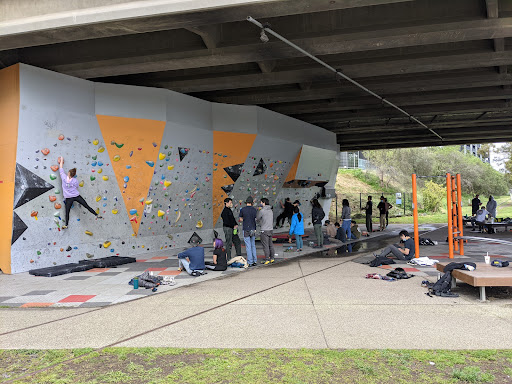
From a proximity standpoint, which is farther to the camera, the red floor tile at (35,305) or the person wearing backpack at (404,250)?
the person wearing backpack at (404,250)

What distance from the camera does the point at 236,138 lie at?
15.3 metres

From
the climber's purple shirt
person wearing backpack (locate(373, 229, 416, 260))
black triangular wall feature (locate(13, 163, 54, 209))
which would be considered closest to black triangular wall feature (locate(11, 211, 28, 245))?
black triangular wall feature (locate(13, 163, 54, 209))

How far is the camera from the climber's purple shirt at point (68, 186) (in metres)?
10.2

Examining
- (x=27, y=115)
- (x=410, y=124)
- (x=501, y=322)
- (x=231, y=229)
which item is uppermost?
(x=410, y=124)

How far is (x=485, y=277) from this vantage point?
6.32m

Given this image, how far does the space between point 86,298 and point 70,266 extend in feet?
10.6

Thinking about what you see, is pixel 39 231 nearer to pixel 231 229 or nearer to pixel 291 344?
pixel 231 229

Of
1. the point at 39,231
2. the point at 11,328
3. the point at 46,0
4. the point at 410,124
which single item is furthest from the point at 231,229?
the point at 410,124

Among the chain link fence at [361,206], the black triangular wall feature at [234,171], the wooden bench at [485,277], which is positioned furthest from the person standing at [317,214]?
the chain link fence at [361,206]

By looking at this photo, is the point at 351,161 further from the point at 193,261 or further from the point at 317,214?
the point at 193,261

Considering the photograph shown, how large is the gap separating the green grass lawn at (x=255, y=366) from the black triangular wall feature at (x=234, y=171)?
1130 cm

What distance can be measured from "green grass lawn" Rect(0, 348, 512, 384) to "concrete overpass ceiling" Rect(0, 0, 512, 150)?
227 inches

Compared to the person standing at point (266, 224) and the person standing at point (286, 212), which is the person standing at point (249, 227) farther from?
the person standing at point (286, 212)

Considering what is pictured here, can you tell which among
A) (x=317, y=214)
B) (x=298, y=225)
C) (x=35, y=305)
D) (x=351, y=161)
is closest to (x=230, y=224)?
(x=298, y=225)
